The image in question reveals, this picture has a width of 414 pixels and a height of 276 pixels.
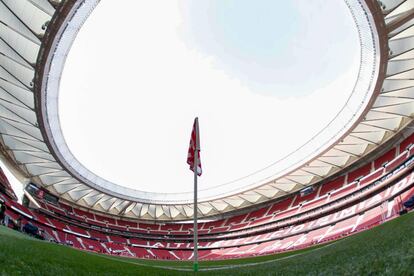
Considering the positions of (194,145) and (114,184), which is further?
(114,184)

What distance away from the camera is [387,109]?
35688 millimetres

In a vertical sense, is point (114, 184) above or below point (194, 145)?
above

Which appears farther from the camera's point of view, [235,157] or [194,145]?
[235,157]

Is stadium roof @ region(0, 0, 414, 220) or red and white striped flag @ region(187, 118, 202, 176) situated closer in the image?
red and white striped flag @ region(187, 118, 202, 176)

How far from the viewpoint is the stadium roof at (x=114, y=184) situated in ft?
76.3

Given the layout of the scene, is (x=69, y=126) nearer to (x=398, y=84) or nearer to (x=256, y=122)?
(x=256, y=122)

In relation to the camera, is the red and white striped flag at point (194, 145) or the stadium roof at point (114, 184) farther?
the stadium roof at point (114, 184)

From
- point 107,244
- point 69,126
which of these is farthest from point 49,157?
point 107,244

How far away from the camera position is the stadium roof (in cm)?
2325

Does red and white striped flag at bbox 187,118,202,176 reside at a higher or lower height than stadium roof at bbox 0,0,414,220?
lower

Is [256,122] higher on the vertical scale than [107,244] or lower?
higher

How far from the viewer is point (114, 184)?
53.7 m

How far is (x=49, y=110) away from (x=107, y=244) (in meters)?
28.9

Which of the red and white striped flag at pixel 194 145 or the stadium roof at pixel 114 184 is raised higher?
the stadium roof at pixel 114 184
